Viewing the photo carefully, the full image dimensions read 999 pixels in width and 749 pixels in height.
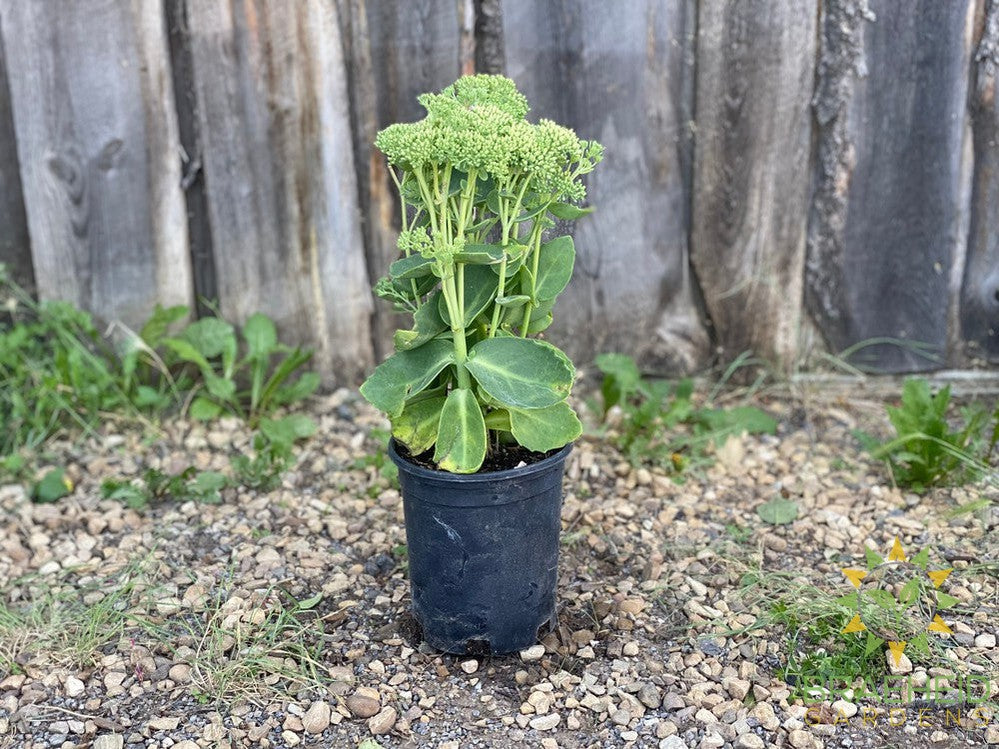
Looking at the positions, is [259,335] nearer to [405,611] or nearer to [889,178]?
[405,611]

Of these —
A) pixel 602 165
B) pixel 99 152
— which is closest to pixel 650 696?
pixel 602 165

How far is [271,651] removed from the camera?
231 centimetres

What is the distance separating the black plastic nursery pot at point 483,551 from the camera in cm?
218

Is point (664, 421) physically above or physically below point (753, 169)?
below

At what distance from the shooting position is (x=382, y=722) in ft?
7.02

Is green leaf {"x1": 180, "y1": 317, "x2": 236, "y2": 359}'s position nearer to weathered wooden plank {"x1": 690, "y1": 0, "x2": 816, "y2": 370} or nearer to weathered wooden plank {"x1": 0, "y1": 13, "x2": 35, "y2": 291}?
weathered wooden plank {"x1": 0, "y1": 13, "x2": 35, "y2": 291}

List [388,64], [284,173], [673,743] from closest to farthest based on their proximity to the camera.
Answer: [673,743] → [388,64] → [284,173]

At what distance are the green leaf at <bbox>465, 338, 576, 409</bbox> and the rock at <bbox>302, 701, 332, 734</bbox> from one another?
2.39 feet

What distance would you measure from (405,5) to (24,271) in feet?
4.91

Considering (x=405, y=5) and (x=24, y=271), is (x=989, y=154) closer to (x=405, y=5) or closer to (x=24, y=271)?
(x=405, y=5)

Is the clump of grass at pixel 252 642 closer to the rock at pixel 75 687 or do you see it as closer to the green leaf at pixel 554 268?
the rock at pixel 75 687

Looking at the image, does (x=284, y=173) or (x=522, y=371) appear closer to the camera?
(x=522, y=371)

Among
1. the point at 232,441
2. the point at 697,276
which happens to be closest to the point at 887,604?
the point at 697,276

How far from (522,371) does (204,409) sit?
61.4 inches
